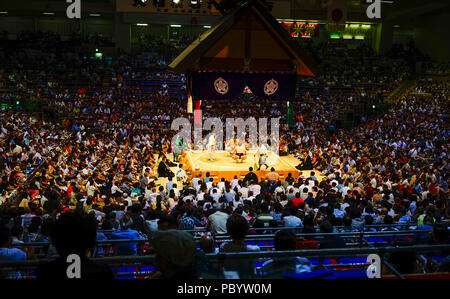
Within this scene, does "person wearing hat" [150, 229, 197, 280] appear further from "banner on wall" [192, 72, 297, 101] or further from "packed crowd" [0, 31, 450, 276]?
"banner on wall" [192, 72, 297, 101]

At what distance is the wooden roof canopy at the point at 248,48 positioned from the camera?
7.80 meters

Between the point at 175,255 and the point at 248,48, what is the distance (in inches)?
276

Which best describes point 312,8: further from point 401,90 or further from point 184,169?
point 184,169

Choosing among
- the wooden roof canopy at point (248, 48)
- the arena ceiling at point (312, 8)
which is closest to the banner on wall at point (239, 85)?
the wooden roof canopy at point (248, 48)

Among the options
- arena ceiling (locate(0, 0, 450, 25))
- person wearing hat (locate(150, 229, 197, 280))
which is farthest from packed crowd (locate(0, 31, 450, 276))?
arena ceiling (locate(0, 0, 450, 25))

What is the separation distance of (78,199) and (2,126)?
22.4 ft

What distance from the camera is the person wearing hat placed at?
1.71 metres

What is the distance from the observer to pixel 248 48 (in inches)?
322

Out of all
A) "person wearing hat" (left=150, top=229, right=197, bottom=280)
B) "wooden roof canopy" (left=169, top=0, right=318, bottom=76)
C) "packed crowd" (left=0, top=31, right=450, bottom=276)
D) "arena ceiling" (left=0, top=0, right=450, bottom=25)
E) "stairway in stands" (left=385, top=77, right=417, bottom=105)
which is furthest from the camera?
"arena ceiling" (left=0, top=0, right=450, bottom=25)

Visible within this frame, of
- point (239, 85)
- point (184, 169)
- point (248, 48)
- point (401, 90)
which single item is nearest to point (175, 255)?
point (248, 48)

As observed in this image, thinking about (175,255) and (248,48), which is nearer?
(175,255)

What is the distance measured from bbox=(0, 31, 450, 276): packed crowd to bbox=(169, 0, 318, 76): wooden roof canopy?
2539 mm

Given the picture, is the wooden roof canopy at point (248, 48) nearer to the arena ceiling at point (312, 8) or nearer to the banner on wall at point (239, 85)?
the banner on wall at point (239, 85)

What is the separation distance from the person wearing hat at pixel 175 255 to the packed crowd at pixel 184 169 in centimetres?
51
